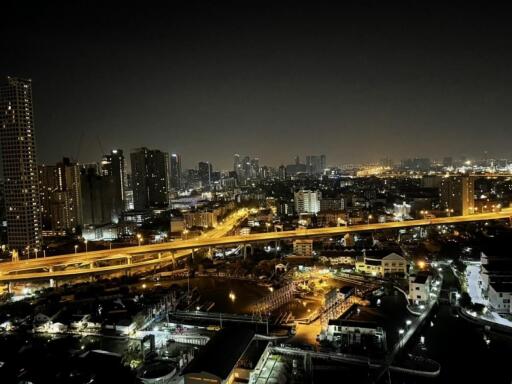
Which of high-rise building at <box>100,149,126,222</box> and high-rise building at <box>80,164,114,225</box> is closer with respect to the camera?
high-rise building at <box>80,164,114,225</box>

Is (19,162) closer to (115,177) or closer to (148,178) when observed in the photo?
(115,177)

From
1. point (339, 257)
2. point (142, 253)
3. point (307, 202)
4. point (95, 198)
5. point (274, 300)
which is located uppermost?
point (95, 198)

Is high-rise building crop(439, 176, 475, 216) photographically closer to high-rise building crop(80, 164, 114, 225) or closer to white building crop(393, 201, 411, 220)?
white building crop(393, 201, 411, 220)

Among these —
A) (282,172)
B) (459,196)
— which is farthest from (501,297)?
(282,172)

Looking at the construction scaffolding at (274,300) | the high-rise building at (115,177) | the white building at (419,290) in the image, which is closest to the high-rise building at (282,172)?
the high-rise building at (115,177)

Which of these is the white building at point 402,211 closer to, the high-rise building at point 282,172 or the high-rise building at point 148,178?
the high-rise building at point 148,178

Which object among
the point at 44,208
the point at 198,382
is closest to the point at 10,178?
the point at 44,208

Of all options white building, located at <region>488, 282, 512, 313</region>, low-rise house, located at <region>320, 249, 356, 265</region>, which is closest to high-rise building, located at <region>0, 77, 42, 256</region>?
low-rise house, located at <region>320, 249, 356, 265</region>
